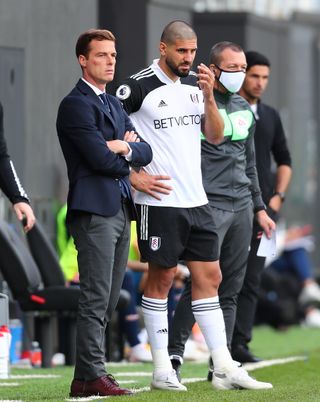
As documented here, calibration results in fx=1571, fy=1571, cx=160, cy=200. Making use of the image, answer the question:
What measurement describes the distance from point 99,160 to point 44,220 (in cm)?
668

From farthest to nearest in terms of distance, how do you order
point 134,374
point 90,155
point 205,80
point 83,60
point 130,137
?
1. point 134,374
2. point 205,80
3. point 130,137
4. point 83,60
5. point 90,155

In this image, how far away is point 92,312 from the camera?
27.3ft

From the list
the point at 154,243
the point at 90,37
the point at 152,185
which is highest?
the point at 90,37

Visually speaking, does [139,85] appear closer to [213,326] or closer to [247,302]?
[213,326]

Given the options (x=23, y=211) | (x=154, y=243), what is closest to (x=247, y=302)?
(x=154, y=243)

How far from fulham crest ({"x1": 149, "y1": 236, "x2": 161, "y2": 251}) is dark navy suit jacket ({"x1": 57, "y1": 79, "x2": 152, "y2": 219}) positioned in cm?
45

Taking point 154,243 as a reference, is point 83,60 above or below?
above

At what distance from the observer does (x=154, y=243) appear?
8766 millimetres

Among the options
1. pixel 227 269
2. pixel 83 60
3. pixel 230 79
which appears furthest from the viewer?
pixel 227 269

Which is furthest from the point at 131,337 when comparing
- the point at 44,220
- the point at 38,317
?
the point at 44,220

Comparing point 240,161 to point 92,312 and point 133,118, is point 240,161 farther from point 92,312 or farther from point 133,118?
point 92,312

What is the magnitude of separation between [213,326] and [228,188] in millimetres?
1103

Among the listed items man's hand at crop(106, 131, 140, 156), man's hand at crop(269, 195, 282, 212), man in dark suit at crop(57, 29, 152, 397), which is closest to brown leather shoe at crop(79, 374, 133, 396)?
man in dark suit at crop(57, 29, 152, 397)

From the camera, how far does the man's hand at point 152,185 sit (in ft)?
28.6
